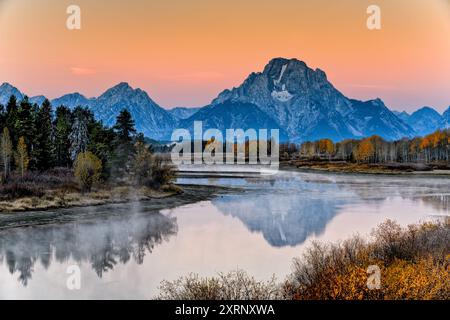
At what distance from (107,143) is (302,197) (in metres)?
19.4

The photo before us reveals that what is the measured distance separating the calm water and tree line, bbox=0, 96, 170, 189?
7.65m

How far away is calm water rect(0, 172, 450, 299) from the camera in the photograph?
48.2ft

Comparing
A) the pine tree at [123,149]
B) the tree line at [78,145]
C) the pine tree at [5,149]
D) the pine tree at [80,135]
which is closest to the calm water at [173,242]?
the tree line at [78,145]

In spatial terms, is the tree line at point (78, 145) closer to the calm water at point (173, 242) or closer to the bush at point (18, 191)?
the bush at point (18, 191)

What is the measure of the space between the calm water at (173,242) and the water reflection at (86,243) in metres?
0.04

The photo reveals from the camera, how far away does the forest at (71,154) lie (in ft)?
117

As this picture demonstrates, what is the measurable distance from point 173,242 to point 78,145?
81.2 feet

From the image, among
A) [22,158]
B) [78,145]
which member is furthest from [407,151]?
[22,158]

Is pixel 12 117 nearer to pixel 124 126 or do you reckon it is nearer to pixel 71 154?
pixel 71 154

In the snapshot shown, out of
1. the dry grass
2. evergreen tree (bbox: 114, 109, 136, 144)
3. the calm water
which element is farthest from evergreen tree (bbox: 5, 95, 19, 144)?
the dry grass

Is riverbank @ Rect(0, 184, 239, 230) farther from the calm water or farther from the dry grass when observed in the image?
the dry grass

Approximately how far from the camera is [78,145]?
140 feet

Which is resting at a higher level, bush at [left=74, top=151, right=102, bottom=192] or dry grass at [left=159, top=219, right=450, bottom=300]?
bush at [left=74, top=151, right=102, bottom=192]
